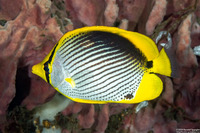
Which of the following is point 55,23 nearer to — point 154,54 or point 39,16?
point 39,16

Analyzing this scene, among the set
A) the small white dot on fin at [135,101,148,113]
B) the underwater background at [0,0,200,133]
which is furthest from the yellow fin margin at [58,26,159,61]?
the small white dot on fin at [135,101,148,113]

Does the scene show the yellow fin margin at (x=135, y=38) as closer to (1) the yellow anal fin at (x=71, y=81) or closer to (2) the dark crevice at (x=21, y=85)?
(1) the yellow anal fin at (x=71, y=81)

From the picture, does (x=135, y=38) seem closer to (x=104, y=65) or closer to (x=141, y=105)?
(x=104, y=65)

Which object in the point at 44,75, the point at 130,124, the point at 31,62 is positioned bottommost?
the point at 130,124

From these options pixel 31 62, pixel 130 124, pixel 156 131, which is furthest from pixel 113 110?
pixel 31 62

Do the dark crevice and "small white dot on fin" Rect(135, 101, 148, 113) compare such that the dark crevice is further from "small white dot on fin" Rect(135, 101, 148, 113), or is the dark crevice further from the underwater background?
"small white dot on fin" Rect(135, 101, 148, 113)

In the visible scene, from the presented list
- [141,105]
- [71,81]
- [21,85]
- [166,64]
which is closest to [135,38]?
[166,64]
